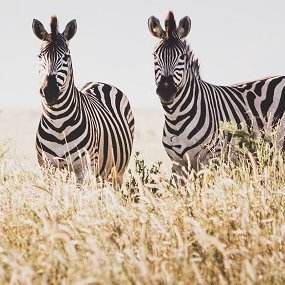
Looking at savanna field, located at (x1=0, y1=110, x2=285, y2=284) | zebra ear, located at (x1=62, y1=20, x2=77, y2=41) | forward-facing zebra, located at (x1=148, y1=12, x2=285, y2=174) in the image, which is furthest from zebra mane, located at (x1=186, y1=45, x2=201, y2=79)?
savanna field, located at (x1=0, y1=110, x2=285, y2=284)

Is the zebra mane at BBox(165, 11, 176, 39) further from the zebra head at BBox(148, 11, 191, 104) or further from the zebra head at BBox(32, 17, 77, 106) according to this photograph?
the zebra head at BBox(32, 17, 77, 106)

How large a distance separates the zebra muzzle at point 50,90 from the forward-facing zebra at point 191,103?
3.98ft

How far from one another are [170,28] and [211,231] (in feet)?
13.7

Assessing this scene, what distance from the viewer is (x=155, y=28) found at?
7.88 metres

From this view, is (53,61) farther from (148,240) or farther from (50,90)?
(148,240)

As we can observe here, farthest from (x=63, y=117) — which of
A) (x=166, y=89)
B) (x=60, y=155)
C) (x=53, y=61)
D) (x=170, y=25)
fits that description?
(x=170, y=25)

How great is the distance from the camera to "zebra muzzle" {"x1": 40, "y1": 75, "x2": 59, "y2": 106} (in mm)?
7215

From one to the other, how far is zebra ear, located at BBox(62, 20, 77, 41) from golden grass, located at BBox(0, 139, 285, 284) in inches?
127

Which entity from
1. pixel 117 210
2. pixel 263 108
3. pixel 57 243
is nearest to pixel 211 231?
pixel 117 210

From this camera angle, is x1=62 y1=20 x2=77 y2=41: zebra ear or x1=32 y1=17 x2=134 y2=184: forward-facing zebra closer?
x1=32 y1=17 x2=134 y2=184: forward-facing zebra

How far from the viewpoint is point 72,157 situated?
7488 millimetres

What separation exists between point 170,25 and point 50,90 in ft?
5.77

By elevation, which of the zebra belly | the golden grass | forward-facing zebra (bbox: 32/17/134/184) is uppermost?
forward-facing zebra (bbox: 32/17/134/184)

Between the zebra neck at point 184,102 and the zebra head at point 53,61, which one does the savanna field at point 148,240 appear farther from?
the zebra neck at point 184,102
